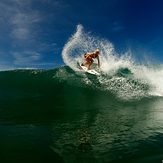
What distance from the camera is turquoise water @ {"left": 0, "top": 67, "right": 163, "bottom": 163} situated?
7.56 metres

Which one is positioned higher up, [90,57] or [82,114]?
[90,57]

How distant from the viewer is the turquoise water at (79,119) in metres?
7.56

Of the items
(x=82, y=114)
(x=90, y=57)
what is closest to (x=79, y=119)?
(x=82, y=114)

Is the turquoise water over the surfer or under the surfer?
under

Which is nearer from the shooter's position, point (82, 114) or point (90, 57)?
point (82, 114)

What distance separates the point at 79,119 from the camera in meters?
11.6

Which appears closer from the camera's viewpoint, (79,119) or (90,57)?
(79,119)

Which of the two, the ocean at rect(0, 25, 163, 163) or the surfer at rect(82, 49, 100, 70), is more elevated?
the surfer at rect(82, 49, 100, 70)

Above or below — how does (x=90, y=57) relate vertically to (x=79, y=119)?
above

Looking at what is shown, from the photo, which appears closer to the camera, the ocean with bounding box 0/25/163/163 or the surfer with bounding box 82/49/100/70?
the ocean with bounding box 0/25/163/163

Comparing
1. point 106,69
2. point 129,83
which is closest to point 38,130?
point 129,83

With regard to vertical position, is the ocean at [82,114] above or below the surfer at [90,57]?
below

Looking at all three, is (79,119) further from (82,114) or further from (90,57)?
(90,57)

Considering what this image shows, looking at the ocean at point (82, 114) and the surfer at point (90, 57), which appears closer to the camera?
the ocean at point (82, 114)
